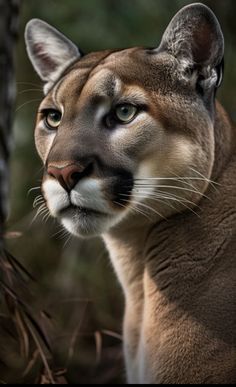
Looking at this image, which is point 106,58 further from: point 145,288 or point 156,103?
point 145,288

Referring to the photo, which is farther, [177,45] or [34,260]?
[34,260]

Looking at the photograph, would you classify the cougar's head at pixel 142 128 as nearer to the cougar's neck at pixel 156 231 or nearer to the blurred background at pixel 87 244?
the cougar's neck at pixel 156 231

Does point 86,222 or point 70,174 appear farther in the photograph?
point 86,222

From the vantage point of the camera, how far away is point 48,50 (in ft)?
15.5

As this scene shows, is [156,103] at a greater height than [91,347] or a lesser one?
greater

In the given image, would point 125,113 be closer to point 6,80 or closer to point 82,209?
point 82,209

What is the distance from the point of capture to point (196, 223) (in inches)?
165

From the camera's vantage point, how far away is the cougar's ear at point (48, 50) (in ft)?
15.2

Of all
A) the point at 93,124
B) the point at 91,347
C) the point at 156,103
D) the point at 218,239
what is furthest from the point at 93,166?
the point at 91,347

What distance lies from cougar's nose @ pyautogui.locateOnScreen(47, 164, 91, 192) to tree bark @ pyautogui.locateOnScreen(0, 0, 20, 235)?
0.91 metres

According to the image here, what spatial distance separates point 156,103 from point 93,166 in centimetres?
51

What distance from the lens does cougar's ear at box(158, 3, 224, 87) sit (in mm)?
4043

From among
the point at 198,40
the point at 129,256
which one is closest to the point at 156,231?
the point at 129,256

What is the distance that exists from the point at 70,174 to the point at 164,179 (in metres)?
0.54
